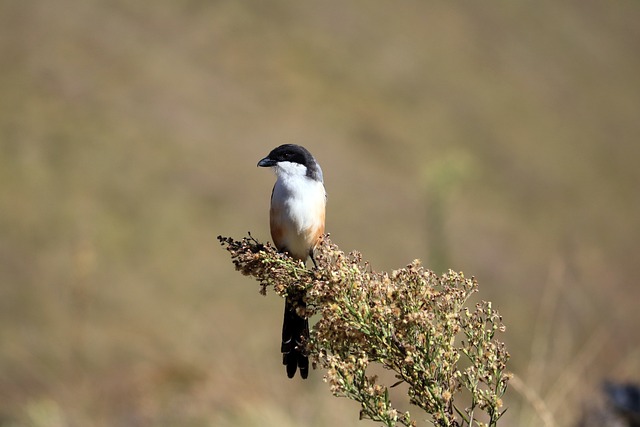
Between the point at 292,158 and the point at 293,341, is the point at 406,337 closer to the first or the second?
the point at 293,341

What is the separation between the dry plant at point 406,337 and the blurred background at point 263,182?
11.1 ft

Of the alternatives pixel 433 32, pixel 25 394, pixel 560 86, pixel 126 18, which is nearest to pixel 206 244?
pixel 25 394

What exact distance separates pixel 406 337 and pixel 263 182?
979 cm

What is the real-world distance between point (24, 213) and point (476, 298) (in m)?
7.43

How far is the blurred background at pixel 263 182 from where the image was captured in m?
8.69

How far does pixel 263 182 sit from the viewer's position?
12.1 m

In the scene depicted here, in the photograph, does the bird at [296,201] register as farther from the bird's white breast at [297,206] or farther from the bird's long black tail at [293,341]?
the bird's long black tail at [293,341]

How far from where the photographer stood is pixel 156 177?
1127 centimetres

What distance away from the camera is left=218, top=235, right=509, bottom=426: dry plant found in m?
2.30

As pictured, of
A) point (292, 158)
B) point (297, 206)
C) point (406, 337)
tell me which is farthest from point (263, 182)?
point (406, 337)

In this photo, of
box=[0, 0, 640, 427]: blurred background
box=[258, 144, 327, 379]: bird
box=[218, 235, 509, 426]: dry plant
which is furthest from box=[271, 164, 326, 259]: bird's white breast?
box=[0, 0, 640, 427]: blurred background

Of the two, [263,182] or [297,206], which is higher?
[263,182]

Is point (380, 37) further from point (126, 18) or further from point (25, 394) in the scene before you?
point (25, 394)

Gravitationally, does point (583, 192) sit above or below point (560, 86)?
below
